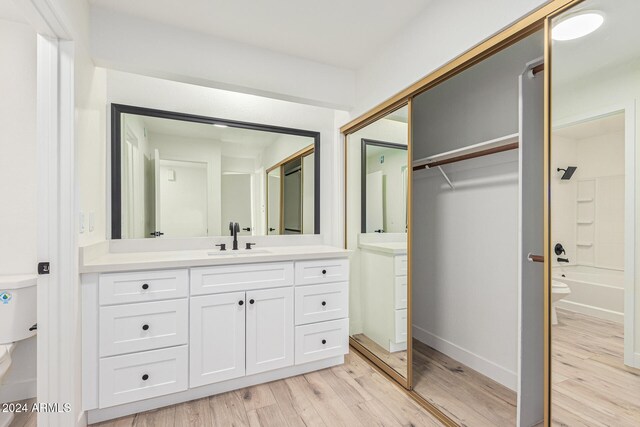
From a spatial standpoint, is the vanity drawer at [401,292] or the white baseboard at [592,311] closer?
the white baseboard at [592,311]

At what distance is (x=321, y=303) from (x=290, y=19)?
2002mm

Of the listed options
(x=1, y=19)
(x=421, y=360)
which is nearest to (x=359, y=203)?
(x=421, y=360)

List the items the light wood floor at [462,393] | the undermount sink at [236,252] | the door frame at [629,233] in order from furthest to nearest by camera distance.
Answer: the undermount sink at [236,252] → the light wood floor at [462,393] → the door frame at [629,233]

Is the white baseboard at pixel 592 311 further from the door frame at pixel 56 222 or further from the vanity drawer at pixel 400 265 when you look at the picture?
the door frame at pixel 56 222

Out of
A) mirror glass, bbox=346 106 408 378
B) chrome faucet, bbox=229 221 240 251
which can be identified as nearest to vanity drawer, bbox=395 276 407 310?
mirror glass, bbox=346 106 408 378

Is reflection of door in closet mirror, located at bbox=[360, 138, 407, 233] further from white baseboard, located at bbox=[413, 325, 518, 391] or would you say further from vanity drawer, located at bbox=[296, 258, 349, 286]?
white baseboard, located at bbox=[413, 325, 518, 391]

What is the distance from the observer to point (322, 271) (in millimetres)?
2283

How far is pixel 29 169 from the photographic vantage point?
1912 millimetres

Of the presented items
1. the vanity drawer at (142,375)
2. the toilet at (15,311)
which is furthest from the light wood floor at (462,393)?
the toilet at (15,311)

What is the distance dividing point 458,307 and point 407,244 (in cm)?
84

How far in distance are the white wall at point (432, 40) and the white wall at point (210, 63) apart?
0.38 metres

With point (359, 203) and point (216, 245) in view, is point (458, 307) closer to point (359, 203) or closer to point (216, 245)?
point (359, 203)

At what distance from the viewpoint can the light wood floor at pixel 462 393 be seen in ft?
5.69

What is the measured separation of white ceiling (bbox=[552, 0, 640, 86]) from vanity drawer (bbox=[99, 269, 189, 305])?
2.14 meters
